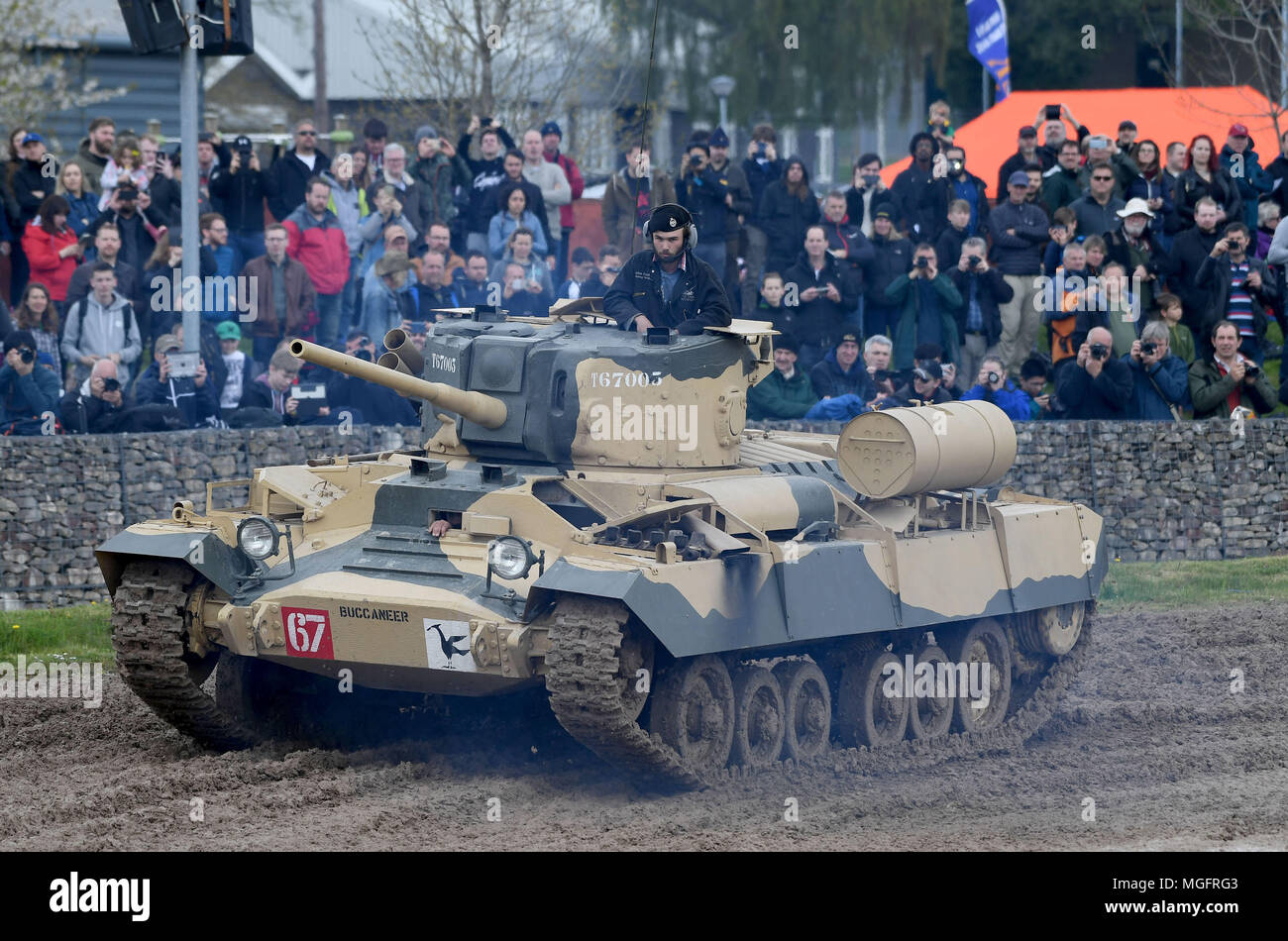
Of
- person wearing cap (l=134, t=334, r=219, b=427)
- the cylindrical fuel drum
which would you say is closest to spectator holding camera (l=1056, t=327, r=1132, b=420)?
the cylindrical fuel drum

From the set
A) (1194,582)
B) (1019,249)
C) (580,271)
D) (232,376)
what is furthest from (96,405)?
(1194,582)

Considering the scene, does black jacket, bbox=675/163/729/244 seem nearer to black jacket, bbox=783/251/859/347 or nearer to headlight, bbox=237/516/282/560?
black jacket, bbox=783/251/859/347

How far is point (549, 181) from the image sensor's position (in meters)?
22.1

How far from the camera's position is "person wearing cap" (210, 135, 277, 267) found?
20719 millimetres

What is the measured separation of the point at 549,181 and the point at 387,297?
9.37 feet

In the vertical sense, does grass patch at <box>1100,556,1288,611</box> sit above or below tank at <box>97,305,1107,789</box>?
below

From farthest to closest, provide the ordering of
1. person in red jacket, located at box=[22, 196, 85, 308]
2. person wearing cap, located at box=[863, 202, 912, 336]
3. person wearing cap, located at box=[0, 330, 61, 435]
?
person wearing cap, located at box=[863, 202, 912, 336]
person in red jacket, located at box=[22, 196, 85, 308]
person wearing cap, located at box=[0, 330, 61, 435]

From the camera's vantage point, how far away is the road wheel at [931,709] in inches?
584

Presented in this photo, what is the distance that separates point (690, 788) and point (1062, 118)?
13284 mm

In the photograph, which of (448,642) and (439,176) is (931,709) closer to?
(448,642)

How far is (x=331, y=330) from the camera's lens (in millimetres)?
20656

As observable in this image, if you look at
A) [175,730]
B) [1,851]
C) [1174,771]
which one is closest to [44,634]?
[175,730]

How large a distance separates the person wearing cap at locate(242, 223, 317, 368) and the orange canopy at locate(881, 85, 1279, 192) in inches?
379

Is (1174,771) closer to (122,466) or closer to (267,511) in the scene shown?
(267,511)
